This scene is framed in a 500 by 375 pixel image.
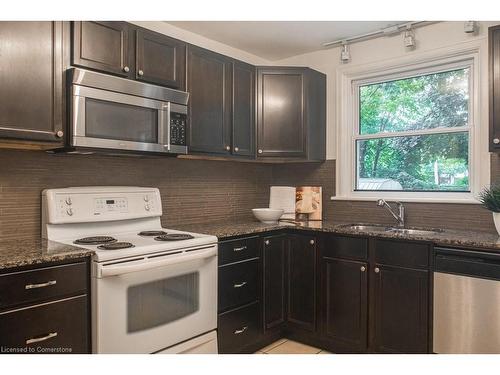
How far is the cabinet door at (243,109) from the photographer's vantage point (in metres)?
3.11

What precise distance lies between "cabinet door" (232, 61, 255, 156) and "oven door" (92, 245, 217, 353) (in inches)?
39.9

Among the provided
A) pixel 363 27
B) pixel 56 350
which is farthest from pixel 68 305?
pixel 363 27

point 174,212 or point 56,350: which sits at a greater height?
point 174,212

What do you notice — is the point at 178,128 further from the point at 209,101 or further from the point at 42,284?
the point at 42,284

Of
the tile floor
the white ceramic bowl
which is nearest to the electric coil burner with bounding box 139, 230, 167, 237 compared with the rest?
the white ceramic bowl

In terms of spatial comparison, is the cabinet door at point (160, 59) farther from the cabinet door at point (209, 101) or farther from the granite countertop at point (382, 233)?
the granite countertop at point (382, 233)

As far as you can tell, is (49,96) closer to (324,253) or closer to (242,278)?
(242,278)

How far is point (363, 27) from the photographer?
10.2 ft

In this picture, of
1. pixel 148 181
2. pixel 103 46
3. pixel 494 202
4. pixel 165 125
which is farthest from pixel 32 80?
pixel 494 202

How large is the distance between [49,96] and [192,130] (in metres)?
0.96

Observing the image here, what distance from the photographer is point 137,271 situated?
2016 millimetres

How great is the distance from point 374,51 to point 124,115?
2.09 meters

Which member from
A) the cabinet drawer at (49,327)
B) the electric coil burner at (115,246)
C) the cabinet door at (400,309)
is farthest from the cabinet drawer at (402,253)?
the cabinet drawer at (49,327)

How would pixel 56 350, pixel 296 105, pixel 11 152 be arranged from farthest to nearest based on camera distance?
pixel 296 105, pixel 11 152, pixel 56 350
